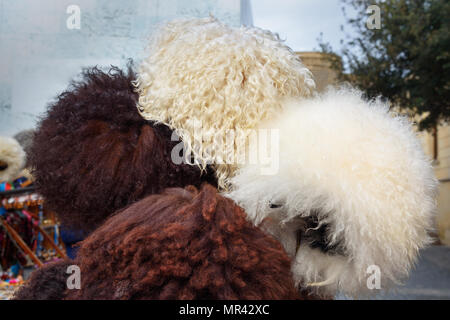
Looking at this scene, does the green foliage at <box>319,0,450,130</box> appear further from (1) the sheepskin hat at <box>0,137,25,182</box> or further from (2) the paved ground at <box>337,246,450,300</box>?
(1) the sheepskin hat at <box>0,137,25,182</box>

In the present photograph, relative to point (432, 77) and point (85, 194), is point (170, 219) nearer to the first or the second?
point (85, 194)

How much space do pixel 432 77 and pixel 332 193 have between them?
12.9 feet

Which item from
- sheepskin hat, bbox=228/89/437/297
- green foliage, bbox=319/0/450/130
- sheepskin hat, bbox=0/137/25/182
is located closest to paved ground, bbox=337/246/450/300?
green foliage, bbox=319/0/450/130

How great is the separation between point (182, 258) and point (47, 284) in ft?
0.88

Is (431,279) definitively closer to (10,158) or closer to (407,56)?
(407,56)

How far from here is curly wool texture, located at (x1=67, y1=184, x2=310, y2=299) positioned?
18.1 inches

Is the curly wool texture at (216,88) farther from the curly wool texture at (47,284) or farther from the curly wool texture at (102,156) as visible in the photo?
the curly wool texture at (47,284)

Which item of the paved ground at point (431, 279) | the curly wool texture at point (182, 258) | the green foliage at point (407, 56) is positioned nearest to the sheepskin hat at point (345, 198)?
the curly wool texture at point (182, 258)

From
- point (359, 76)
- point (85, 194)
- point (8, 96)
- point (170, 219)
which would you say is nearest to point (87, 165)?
point (85, 194)

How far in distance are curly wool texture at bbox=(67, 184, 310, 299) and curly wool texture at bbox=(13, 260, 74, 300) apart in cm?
8

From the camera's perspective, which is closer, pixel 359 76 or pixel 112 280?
pixel 112 280

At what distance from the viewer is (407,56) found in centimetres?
402

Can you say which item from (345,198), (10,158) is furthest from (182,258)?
(10,158)
